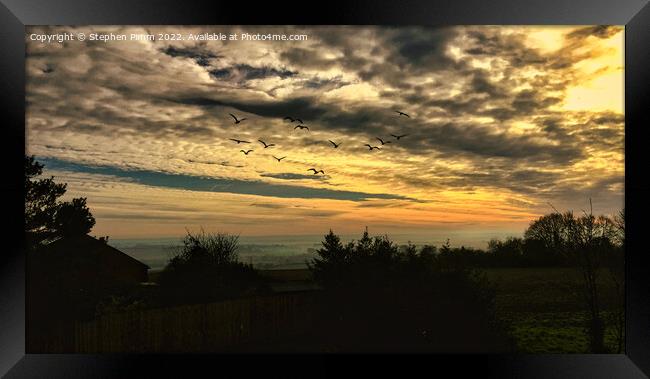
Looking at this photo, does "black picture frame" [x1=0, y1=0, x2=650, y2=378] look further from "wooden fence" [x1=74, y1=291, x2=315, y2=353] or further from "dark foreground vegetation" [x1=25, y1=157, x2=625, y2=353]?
"wooden fence" [x1=74, y1=291, x2=315, y2=353]

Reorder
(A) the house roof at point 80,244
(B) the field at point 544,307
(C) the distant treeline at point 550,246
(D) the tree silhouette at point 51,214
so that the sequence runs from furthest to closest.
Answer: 1. (A) the house roof at point 80,244
2. (D) the tree silhouette at point 51,214
3. (B) the field at point 544,307
4. (C) the distant treeline at point 550,246

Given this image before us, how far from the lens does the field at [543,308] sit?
214 inches

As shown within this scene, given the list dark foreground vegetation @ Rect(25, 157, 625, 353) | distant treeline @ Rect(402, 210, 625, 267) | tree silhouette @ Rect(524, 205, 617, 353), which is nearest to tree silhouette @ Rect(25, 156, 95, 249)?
dark foreground vegetation @ Rect(25, 157, 625, 353)

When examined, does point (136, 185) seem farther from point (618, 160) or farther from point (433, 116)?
point (618, 160)

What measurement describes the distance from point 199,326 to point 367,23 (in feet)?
14.6

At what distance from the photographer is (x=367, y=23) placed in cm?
404

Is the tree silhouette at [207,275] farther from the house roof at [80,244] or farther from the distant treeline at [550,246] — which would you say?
the distant treeline at [550,246]

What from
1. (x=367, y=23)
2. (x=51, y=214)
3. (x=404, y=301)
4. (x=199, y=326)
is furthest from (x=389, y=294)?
(x=51, y=214)

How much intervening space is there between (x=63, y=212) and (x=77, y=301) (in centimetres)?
109

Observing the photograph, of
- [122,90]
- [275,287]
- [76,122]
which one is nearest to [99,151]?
[76,122]

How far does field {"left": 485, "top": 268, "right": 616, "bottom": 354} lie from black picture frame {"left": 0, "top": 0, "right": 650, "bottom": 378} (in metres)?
1.11

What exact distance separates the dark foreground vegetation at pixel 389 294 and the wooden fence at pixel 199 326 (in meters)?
0.02

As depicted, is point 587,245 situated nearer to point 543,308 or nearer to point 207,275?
point 543,308

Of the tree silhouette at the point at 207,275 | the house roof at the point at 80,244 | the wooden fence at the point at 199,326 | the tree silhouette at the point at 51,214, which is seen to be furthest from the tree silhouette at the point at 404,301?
the tree silhouette at the point at 51,214
